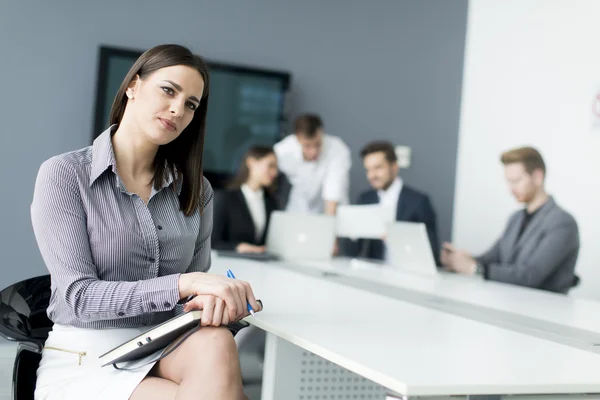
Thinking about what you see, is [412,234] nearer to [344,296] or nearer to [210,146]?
[344,296]

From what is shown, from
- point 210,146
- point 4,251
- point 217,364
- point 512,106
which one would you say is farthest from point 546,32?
point 217,364

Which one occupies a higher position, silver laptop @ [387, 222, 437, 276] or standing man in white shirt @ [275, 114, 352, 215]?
standing man in white shirt @ [275, 114, 352, 215]

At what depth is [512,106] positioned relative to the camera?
248 inches

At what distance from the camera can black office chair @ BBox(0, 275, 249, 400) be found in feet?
5.69

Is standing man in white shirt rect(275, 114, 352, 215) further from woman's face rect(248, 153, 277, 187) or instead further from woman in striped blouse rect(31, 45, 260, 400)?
woman in striped blouse rect(31, 45, 260, 400)

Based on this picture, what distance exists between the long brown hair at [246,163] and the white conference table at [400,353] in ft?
6.26

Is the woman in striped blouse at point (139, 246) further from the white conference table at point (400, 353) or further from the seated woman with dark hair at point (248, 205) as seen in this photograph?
the seated woman with dark hair at point (248, 205)

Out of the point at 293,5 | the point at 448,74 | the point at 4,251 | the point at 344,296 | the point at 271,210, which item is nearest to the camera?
the point at 344,296

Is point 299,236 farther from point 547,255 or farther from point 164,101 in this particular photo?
point 164,101

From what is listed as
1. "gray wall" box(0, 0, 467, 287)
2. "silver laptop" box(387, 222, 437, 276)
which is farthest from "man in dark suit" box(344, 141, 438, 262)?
"gray wall" box(0, 0, 467, 287)

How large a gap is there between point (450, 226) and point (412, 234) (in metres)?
3.17

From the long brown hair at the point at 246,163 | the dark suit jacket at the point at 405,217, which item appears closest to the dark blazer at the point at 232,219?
the long brown hair at the point at 246,163

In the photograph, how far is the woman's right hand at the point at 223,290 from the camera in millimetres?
1670

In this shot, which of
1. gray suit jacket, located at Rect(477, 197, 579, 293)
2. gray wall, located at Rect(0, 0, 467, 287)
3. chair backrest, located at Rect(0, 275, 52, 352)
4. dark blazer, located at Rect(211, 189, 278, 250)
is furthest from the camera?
gray wall, located at Rect(0, 0, 467, 287)
